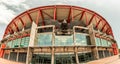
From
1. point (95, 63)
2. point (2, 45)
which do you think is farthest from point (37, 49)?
point (2, 45)

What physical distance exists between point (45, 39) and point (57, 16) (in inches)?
356

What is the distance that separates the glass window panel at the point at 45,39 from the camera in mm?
29520

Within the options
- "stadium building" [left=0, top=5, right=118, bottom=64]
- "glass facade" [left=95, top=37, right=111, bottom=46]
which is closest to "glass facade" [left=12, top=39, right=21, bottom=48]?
"stadium building" [left=0, top=5, right=118, bottom=64]

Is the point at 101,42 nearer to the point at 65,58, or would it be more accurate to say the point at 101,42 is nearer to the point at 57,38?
the point at 57,38

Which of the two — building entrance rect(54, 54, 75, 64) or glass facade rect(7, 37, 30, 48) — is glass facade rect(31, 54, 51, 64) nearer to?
building entrance rect(54, 54, 75, 64)

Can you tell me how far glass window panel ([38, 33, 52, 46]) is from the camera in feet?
96.9

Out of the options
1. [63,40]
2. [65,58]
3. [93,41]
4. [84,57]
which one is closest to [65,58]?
[65,58]

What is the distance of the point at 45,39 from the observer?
3014 centimetres

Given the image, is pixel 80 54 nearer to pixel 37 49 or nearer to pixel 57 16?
pixel 37 49

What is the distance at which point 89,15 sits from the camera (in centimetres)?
3634

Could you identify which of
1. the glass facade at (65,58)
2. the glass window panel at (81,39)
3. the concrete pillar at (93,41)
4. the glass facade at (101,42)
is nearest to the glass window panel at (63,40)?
the glass window panel at (81,39)

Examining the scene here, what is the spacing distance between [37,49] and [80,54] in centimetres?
888

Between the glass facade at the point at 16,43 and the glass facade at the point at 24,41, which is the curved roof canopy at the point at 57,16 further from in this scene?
the glass facade at the point at 16,43

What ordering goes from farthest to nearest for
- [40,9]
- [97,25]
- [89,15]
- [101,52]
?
1. [97,25]
2. [89,15]
3. [40,9]
4. [101,52]
